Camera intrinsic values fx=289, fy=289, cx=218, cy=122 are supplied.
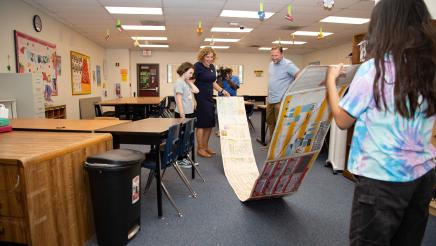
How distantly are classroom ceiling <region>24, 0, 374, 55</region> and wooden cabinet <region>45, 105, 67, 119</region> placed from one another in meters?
1.93

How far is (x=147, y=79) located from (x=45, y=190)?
1093 centimetres

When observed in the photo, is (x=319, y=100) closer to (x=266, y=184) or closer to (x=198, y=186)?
(x=266, y=184)

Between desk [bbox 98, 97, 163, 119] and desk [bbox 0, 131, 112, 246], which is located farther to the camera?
desk [bbox 98, 97, 163, 119]

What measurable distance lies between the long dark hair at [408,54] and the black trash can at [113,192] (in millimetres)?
1394

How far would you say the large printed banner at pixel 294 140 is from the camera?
1583 millimetres

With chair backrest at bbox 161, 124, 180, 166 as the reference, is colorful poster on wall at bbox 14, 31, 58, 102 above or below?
above

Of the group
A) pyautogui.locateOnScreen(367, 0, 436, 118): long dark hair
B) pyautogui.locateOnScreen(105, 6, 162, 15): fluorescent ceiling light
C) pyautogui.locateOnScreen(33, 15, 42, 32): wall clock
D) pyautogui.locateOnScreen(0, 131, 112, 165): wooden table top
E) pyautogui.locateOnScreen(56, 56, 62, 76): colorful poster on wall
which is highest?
pyautogui.locateOnScreen(105, 6, 162, 15): fluorescent ceiling light

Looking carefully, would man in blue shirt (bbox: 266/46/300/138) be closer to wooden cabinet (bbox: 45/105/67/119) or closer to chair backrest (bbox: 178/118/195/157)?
chair backrest (bbox: 178/118/195/157)

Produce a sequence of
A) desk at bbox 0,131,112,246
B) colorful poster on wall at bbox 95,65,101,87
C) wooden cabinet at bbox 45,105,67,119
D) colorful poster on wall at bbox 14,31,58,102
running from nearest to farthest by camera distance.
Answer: desk at bbox 0,131,112,246
colorful poster on wall at bbox 14,31,58,102
wooden cabinet at bbox 45,105,67,119
colorful poster on wall at bbox 95,65,101,87

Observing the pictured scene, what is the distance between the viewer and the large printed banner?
1583 mm

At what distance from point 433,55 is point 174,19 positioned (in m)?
6.24

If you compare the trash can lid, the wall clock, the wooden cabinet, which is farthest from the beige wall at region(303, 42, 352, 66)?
the trash can lid

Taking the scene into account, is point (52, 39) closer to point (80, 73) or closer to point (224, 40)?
point (80, 73)

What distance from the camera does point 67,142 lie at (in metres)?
1.72
